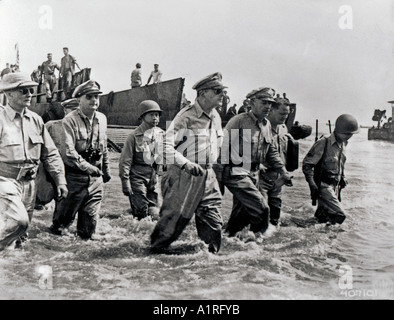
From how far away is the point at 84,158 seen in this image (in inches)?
261

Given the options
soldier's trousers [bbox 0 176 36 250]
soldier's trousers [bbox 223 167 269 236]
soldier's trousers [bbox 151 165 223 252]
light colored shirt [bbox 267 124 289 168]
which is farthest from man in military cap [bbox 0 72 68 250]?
light colored shirt [bbox 267 124 289 168]

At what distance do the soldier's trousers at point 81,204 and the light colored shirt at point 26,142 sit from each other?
30.5 inches

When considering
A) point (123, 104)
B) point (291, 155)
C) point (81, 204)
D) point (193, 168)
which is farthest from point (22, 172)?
point (123, 104)

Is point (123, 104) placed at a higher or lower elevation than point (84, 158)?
higher

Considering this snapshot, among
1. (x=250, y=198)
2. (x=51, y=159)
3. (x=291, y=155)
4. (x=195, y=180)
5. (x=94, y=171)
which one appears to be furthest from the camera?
(x=291, y=155)

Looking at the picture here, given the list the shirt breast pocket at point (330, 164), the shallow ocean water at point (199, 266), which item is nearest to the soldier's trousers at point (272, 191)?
the shallow ocean water at point (199, 266)

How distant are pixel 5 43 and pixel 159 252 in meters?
3.26

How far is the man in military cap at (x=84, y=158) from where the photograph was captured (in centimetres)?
640

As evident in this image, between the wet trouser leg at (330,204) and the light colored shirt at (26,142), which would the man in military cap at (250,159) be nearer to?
the wet trouser leg at (330,204)

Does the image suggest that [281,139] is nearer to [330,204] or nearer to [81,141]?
[330,204]

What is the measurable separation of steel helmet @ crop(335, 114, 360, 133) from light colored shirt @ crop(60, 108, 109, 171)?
11.0ft

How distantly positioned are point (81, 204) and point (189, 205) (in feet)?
5.18

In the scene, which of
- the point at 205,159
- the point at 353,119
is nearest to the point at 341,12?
the point at 353,119

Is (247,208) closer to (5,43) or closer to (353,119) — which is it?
(353,119)
